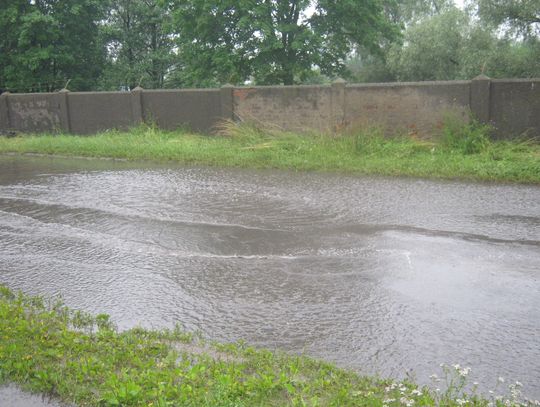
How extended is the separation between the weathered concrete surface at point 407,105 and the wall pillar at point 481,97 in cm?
17

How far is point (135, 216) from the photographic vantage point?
9.55 meters

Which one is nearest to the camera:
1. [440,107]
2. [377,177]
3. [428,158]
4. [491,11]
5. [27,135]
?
[377,177]

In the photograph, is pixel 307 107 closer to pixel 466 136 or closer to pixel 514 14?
pixel 466 136

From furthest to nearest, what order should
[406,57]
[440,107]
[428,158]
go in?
[406,57], [440,107], [428,158]

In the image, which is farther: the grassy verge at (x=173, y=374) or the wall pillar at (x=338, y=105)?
the wall pillar at (x=338, y=105)

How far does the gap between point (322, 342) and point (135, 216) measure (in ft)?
17.8

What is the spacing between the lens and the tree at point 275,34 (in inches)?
899

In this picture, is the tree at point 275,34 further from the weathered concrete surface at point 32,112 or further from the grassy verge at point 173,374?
the grassy verge at point 173,374

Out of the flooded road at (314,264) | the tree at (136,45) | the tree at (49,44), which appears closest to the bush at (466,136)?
the flooded road at (314,264)

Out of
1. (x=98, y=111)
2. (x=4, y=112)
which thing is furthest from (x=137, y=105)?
(x=4, y=112)

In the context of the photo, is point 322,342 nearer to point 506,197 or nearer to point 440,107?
point 506,197

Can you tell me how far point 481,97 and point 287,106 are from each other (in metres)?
5.30

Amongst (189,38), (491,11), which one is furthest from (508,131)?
(189,38)

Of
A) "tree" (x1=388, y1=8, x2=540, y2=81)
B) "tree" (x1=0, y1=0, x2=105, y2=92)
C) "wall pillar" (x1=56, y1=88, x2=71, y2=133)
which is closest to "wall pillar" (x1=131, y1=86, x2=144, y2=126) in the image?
"wall pillar" (x1=56, y1=88, x2=71, y2=133)
